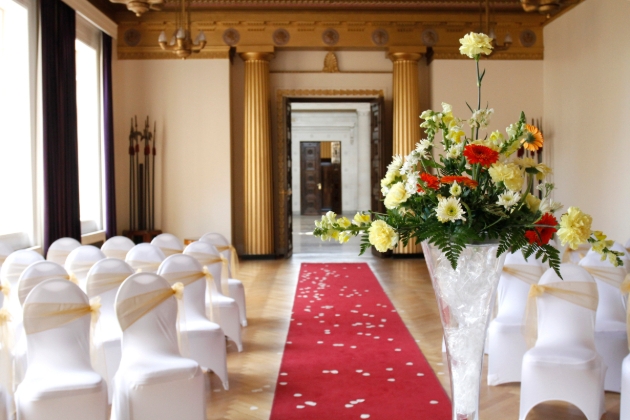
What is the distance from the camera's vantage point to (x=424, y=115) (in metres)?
2.09

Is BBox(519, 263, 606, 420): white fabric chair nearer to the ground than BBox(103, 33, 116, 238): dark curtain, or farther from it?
nearer to the ground

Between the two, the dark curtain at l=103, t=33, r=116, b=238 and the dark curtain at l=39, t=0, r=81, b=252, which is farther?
the dark curtain at l=103, t=33, r=116, b=238

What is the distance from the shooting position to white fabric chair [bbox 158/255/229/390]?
4.42 meters

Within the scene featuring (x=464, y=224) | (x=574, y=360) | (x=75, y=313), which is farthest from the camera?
(x=574, y=360)

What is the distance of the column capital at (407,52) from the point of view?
11.2 metres

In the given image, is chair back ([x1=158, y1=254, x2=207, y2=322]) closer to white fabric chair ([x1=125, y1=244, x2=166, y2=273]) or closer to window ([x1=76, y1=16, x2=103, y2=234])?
white fabric chair ([x1=125, y1=244, x2=166, y2=273])

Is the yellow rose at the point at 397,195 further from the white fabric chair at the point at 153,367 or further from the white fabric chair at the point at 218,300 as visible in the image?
the white fabric chair at the point at 218,300

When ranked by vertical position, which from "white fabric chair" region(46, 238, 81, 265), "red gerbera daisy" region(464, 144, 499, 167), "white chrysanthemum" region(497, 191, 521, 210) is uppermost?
"red gerbera daisy" region(464, 144, 499, 167)

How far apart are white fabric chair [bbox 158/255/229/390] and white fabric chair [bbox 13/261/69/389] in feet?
2.33

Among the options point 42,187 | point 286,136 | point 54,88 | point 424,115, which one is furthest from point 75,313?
point 286,136

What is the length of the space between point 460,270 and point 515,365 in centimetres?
298

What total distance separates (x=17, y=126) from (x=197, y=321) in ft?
14.2

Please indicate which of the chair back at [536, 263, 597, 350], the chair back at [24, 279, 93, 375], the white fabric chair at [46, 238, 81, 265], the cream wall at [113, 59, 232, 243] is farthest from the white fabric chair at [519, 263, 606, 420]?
the cream wall at [113, 59, 232, 243]

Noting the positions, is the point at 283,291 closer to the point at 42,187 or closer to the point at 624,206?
the point at 42,187
